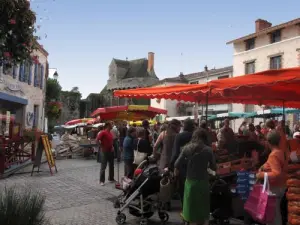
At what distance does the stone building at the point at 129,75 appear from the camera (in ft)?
183

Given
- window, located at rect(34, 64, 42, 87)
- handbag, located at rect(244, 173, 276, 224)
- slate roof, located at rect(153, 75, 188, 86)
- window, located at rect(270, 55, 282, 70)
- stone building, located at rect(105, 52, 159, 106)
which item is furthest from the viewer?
stone building, located at rect(105, 52, 159, 106)

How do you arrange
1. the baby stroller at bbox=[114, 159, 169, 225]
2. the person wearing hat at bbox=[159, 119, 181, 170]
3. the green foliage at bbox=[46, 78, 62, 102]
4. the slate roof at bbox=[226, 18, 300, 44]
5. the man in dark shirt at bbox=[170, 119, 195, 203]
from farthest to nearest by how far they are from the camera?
the green foliage at bbox=[46, 78, 62, 102] → the slate roof at bbox=[226, 18, 300, 44] → the person wearing hat at bbox=[159, 119, 181, 170] → the baby stroller at bbox=[114, 159, 169, 225] → the man in dark shirt at bbox=[170, 119, 195, 203]

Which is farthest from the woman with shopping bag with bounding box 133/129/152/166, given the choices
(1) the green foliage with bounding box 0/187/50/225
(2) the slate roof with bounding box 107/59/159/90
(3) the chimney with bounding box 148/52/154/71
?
(3) the chimney with bounding box 148/52/154/71

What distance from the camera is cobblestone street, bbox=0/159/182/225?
6.15 meters

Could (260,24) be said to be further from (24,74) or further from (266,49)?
(24,74)

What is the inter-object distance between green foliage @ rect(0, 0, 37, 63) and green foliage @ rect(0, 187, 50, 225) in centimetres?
148

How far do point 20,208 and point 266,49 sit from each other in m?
29.7

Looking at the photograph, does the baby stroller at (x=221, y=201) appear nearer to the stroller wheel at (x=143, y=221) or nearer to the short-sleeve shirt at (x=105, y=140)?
the stroller wheel at (x=143, y=221)

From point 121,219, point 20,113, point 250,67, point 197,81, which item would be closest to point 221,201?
point 121,219

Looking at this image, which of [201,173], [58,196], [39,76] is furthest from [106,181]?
[39,76]

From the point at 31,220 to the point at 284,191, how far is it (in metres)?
3.30

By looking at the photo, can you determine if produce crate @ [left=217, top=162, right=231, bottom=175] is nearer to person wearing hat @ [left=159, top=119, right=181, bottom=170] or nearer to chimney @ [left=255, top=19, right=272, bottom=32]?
person wearing hat @ [left=159, top=119, right=181, bottom=170]

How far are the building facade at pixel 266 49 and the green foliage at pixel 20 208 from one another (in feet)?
87.9

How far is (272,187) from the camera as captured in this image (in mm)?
4480
